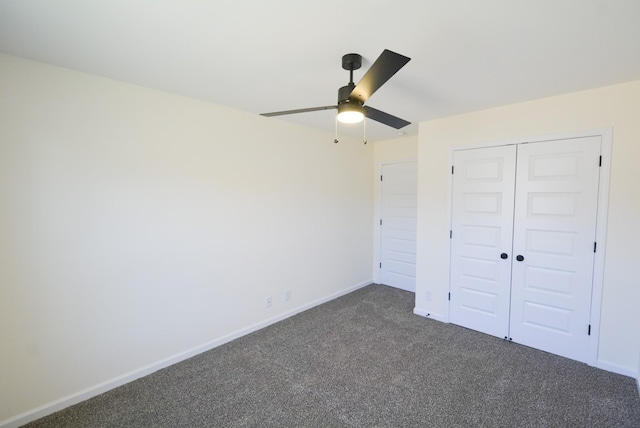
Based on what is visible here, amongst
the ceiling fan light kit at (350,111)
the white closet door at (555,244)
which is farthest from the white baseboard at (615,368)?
the ceiling fan light kit at (350,111)

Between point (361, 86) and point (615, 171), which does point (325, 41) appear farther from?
point (615, 171)

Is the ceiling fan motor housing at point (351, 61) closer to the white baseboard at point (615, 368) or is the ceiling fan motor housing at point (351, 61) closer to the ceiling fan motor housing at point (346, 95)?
the ceiling fan motor housing at point (346, 95)

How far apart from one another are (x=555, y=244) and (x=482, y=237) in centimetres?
63

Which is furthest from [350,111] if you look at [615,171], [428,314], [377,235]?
[377,235]

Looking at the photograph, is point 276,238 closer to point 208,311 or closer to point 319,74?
point 208,311

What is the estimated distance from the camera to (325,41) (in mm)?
1728

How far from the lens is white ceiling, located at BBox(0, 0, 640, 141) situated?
1443 mm

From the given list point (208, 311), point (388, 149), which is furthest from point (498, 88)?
point (208, 311)

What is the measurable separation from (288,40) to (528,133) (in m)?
2.54

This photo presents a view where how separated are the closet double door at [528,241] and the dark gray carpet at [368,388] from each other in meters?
0.26

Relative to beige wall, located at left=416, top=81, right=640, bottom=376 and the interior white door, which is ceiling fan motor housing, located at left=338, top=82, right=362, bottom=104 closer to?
beige wall, located at left=416, top=81, right=640, bottom=376

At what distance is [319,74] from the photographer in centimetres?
218

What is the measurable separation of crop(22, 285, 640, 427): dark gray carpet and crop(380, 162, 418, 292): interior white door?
154 centimetres

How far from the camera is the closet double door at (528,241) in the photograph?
2641 millimetres
